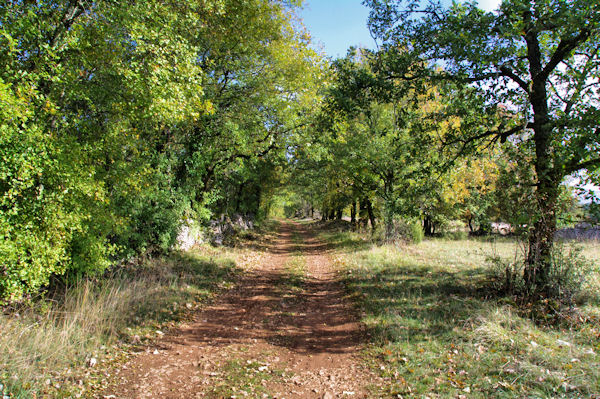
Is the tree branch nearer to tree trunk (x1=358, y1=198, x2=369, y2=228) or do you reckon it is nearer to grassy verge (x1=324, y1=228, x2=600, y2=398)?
grassy verge (x1=324, y1=228, x2=600, y2=398)

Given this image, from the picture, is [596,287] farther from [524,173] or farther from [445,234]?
[445,234]

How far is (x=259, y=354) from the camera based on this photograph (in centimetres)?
556

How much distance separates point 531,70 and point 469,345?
6426 millimetres

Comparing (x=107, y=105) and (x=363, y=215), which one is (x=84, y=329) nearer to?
(x=107, y=105)

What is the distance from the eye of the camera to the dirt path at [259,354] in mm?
4469

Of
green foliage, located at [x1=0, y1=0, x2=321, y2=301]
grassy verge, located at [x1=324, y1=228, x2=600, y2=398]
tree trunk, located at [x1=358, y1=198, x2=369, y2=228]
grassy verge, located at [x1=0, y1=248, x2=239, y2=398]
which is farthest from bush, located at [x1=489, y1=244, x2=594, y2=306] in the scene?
tree trunk, located at [x1=358, y1=198, x2=369, y2=228]

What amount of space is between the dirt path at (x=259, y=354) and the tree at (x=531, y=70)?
483 centimetres

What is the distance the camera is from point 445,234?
26.6 meters

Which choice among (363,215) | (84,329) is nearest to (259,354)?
(84,329)

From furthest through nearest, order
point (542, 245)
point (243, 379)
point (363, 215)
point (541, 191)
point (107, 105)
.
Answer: point (363, 215) → point (107, 105) → point (542, 245) → point (541, 191) → point (243, 379)

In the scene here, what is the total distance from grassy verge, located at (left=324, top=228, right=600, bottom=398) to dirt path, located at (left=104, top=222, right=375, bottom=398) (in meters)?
0.59

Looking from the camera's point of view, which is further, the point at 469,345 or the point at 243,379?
the point at 469,345

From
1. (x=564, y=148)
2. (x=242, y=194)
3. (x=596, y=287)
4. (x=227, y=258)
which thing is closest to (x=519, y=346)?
(x=564, y=148)

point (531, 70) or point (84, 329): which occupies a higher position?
point (531, 70)
